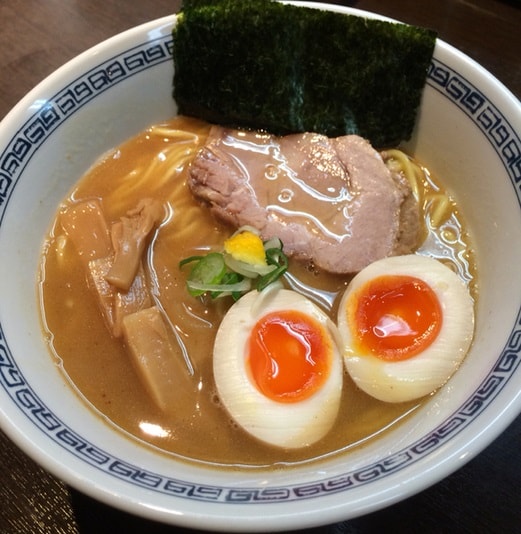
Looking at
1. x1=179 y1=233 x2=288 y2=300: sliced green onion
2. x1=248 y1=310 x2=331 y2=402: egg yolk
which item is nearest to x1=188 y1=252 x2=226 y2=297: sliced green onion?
x1=179 y1=233 x2=288 y2=300: sliced green onion

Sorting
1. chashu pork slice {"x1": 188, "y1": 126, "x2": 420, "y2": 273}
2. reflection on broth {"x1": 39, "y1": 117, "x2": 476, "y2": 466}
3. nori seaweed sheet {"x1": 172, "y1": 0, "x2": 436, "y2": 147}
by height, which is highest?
nori seaweed sheet {"x1": 172, "y1": 0, "x2": 436, "y2": 147}

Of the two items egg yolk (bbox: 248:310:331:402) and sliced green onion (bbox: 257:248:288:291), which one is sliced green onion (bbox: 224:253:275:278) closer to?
sliced green onion (bbox: 257:248:288:291)

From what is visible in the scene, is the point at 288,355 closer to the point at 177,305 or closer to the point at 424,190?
the point at 177,305

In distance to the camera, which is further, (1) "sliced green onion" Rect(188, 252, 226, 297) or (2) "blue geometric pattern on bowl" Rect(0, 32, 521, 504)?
(1) "sliced green onion" Rect(188, 252, 226, 297)

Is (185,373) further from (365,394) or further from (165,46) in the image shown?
(165,46)

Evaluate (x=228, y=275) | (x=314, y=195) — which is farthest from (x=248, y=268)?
(x=314, y=195)

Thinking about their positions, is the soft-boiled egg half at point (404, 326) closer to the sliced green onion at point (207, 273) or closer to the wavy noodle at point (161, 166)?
the sliced green onion at point (207, 273)

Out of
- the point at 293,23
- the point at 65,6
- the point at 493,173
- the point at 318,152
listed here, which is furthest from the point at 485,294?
the point at 65,6
